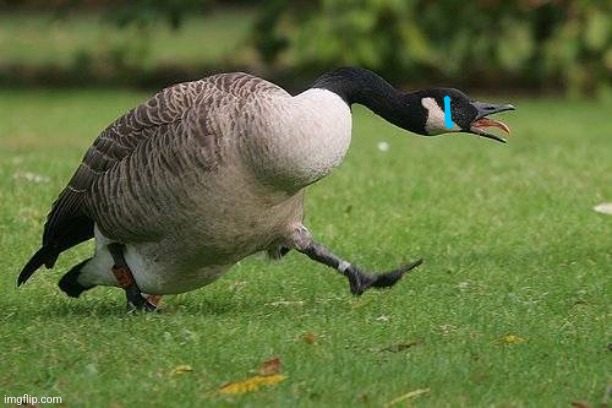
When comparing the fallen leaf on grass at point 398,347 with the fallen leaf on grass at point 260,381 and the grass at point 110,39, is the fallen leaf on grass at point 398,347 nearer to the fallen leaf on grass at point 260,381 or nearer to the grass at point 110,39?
the fallen leaf on grass at point 260,381

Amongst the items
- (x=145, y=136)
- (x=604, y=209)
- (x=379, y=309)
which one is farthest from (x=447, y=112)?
(x=604, y=209)

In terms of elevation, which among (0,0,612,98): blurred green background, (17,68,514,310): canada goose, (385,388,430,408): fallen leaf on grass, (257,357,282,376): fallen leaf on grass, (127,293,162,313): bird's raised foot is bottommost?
(0,0,612,98): blurred green background

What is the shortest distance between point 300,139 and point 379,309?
120 cm

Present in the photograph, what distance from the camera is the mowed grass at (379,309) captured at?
227 inches

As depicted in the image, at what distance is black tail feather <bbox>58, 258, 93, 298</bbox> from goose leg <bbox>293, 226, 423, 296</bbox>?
1.14 metres

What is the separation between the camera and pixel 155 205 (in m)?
6.83

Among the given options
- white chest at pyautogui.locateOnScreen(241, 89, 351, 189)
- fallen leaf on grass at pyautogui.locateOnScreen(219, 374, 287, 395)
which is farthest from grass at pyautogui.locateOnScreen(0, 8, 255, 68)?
fallen leaf on grass at pyautogui.locateOnScreen(219, 374, 287, 395)

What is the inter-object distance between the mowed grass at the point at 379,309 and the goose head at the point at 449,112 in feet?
2.98

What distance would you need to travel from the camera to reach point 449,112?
22.5ft

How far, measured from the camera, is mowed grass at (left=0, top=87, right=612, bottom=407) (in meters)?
5.75

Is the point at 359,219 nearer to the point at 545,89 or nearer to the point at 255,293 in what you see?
the point at 255,293

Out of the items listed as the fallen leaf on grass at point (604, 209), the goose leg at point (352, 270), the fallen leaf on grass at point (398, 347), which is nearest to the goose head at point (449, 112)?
the goose leg at point (352, 270)

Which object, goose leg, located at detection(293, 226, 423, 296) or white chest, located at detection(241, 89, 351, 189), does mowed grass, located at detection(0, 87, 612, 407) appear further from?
white chest, located at detection(241, 89, 351, 189)

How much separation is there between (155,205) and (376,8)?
470 inches
